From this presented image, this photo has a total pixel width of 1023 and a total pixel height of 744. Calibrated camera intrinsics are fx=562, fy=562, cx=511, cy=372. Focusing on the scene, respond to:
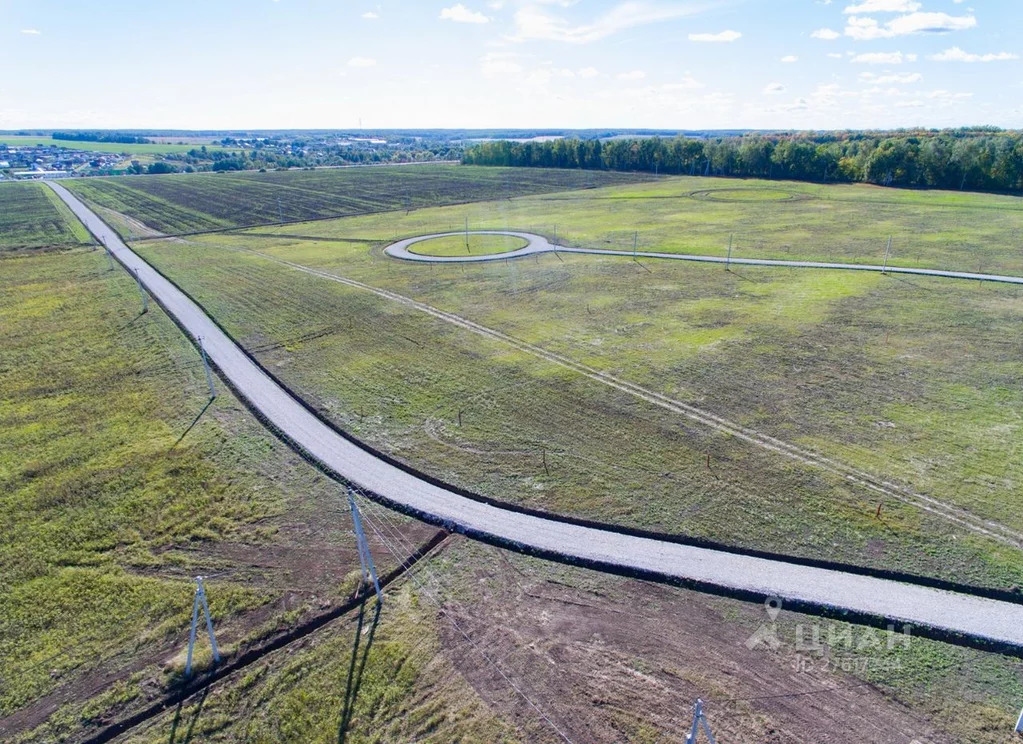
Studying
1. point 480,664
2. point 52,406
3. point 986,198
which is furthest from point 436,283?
point 986,198

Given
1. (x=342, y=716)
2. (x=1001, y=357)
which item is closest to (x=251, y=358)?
(x=342, y=716)

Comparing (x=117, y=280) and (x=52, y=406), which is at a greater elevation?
(x=117, y=280)

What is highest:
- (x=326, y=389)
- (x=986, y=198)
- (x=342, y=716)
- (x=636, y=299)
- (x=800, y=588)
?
(x=986, y=198)

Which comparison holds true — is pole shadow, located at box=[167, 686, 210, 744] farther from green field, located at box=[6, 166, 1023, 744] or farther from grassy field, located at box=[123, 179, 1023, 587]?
grassy field, located at box=[123, 179, 1023, 587]

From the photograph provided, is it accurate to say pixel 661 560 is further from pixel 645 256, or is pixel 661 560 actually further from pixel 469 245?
pixel 469 245

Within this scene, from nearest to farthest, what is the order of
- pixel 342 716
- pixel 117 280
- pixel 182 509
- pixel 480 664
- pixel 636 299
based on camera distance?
pixel 342 716 < pixel 480 664 < pixel 182 509 < pixel 636 299 < pixel 117 280

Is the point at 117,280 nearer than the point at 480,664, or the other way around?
the point at 480,664

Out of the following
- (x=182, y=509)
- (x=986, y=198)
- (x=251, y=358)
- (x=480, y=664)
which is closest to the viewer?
(x=480, y=664)

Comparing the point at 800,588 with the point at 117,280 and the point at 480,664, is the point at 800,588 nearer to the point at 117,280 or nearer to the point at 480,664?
the point at 480,664

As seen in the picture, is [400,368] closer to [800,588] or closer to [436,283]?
[436,283]
